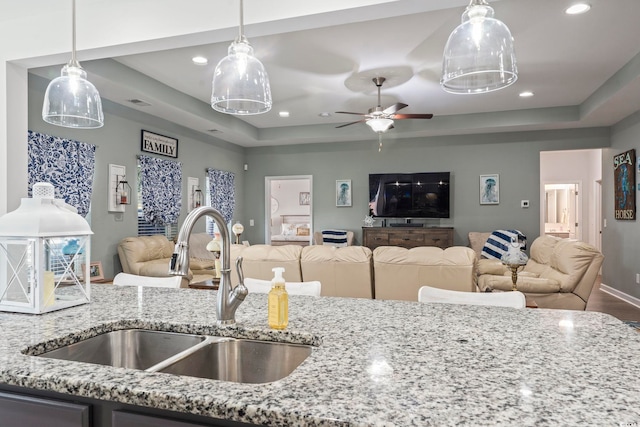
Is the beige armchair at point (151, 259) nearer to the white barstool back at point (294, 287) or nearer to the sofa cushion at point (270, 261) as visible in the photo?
the sofa cushion at point (270, 261)

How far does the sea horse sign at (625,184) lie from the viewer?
219 inches

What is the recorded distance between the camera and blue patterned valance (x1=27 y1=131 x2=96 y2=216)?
4059mm

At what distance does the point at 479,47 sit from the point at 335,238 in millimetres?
6293

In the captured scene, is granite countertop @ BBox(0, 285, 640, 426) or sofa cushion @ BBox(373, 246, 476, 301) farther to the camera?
sofa cushion @ BBox(373, 246, 476, 301)

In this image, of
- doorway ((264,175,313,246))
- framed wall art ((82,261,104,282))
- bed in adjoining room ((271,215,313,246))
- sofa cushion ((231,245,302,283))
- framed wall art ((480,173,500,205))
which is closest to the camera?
sofa cushion ((231,245,302,283))

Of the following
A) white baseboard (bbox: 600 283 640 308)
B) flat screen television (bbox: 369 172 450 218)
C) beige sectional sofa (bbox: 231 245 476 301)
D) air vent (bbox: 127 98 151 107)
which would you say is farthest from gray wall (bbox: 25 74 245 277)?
white baseboard (bbox: 600 283 640 308)

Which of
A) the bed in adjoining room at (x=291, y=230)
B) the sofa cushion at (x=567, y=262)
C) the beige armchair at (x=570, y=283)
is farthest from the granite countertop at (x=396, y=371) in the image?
the bed in adjoining room at (x=291, y=230)

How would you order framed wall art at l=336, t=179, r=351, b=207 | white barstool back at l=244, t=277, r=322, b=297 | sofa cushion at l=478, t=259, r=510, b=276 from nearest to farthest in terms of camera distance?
1. white barstool back at l=244, t=277, r=322, b=297
2. sofa cushion at l=478, t=259, r=510, b=276
3. framed wall art at l=336, t=179, r=351, b=207

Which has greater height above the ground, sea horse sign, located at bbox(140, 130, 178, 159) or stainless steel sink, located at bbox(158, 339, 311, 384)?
sea horse sign, located at bbox(140, 130, 178, 159)

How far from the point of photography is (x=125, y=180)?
5.34m

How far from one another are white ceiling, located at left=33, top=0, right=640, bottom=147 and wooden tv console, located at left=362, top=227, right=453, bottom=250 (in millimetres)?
1687

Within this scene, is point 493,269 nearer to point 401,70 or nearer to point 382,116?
point 382,116

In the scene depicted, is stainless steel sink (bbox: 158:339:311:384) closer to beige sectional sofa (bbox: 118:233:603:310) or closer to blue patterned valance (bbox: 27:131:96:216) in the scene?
beige sectional sofa (bbox: 118:233:603:310)

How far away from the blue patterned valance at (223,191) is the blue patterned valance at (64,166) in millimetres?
2499
